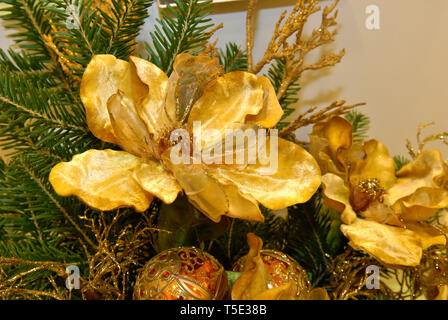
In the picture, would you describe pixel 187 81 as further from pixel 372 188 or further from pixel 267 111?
pixel 372 188

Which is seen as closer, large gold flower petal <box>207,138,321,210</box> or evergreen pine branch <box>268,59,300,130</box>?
large gold flower petal <box>207,138,321,210</box>

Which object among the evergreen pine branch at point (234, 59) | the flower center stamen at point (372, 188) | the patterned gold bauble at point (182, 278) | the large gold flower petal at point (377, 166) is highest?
the evergreen pine branch at point (234, 59)

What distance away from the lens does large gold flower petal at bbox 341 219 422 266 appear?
0.40 meters

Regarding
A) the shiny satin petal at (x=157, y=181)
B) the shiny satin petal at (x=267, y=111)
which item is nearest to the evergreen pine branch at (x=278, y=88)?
the shiny satin petal at (x=267, y=111)

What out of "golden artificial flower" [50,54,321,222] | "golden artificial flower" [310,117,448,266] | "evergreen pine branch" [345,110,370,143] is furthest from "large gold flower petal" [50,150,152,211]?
"evergreen pine branch" [345,110,370,143]

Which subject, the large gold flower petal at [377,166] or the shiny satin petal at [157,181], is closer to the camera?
the shiny satin petal at [157,181]

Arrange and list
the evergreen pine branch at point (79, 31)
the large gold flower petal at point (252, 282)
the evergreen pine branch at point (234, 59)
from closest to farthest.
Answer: the large gold flower petal at point (252, 282), the evergreen pine branch at point (79, 31), the evergreen pine branch at point (234, 59)

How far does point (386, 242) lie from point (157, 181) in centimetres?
25

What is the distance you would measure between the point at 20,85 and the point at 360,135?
51 cm

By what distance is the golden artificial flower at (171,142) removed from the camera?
14.2 inches

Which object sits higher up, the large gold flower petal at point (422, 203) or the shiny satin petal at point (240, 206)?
the shiny satin petal at point (240, 206)

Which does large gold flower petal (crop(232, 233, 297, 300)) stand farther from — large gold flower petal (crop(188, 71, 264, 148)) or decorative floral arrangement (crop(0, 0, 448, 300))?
large gold flower petal (crop(188, 71, 264, 148))

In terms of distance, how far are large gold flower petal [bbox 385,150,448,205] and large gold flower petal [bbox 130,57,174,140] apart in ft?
0.97

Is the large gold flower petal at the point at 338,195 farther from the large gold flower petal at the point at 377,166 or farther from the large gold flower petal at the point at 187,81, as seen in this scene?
the large gold flower petal at the point at 187,81
